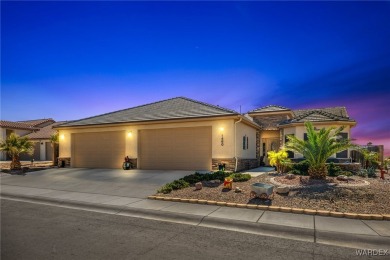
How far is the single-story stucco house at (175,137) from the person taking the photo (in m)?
16.0

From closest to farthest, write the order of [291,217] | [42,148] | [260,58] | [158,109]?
1. [291,217]
2. [260,58]
3. [158,109]
4. [42,148]

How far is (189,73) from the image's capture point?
18156 mm

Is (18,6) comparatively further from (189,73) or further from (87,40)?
(189,73)

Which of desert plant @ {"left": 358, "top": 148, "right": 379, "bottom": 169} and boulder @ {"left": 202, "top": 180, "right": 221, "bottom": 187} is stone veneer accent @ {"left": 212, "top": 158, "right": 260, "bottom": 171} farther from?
desert plant @ {"left": 358, "top": 148, "right": 379, "bottom": 169}

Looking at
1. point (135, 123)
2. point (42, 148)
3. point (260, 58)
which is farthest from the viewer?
point (42, 148)

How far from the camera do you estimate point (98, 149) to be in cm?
2034

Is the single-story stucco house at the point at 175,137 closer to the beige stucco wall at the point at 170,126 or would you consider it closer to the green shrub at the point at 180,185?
the beige stucco wall at the point at 170,126

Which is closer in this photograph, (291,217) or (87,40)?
(291,217)

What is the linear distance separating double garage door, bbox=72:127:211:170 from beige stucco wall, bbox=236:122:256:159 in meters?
2.02

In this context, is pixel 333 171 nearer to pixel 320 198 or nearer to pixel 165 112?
pixel 320 198

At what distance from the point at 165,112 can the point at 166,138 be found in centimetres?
239

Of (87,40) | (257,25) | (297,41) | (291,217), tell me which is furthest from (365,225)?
(87,40)

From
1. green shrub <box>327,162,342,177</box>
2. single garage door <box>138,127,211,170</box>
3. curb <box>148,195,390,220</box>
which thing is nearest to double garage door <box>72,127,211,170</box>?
single garage door <box>138,127,211,170</box>

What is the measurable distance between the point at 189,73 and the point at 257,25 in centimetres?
653
